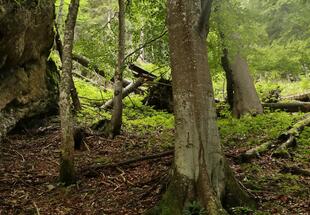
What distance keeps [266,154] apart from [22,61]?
730 cm

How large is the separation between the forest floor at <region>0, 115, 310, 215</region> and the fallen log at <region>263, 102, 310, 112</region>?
5334mm

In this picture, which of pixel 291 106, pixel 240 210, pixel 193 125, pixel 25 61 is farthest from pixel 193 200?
pixel 291 106

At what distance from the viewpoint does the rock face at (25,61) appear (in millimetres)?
8984

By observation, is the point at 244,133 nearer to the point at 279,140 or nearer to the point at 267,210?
the point at 279,140

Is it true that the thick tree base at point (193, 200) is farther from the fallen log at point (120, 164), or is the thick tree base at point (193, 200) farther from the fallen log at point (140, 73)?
the fallen log at point (140, 73)

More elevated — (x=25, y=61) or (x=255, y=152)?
(x=25, y=61)

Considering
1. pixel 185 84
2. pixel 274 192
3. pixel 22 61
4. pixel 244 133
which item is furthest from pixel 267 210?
pixel 22 61

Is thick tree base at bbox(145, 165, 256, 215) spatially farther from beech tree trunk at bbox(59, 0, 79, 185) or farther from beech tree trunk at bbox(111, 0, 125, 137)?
beech tree trunk at bbox(111, 0, 125, 137)

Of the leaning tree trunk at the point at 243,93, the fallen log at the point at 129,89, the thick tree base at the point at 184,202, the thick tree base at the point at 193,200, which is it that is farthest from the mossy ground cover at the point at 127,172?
the fallen log at the point at 129,89

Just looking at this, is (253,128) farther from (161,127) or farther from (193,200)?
(193,200)

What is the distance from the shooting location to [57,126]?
12.9 m

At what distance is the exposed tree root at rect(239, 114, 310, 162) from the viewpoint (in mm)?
8594

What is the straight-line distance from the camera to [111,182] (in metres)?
7.97

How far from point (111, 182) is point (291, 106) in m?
9.24
